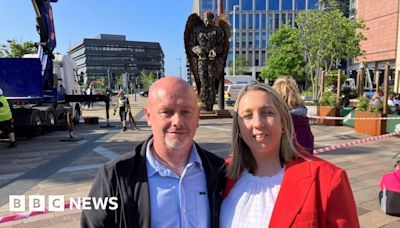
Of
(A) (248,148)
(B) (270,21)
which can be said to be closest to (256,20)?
(B) (270,21)

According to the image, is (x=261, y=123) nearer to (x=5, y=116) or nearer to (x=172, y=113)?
(x=172, y=113)

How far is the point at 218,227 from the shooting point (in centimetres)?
169

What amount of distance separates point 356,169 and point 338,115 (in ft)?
24.5

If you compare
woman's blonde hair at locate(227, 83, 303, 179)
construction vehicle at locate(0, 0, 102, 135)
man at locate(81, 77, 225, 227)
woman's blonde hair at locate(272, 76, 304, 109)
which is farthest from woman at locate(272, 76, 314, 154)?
construction vehicle at locate(0, 0, 102, 135)

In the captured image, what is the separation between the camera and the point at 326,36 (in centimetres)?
2027

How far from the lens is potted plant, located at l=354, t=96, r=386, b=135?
1053cm

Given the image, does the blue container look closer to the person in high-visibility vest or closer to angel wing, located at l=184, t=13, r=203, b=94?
the person in high-visibility vest

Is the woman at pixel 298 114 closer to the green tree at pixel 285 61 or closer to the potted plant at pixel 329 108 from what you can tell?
the potted plant at pixel 329 108

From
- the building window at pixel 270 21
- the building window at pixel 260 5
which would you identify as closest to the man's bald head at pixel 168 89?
the building window at pixel 260 5

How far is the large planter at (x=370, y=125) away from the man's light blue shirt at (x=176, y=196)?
410 inches

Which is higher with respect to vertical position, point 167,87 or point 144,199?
point 167,87

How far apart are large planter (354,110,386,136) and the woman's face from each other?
33.5 feet

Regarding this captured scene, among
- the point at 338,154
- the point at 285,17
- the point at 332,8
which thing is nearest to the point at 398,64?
the point at 332,8

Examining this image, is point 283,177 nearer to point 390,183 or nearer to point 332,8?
point 390,183
